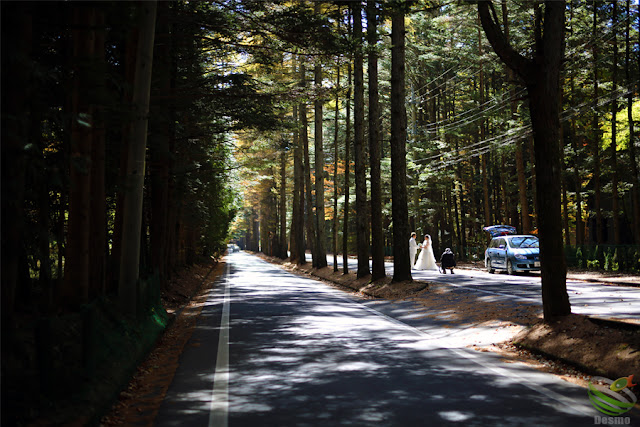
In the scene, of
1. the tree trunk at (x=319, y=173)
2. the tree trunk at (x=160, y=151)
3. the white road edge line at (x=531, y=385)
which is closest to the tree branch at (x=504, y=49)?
the white road edge line at (x=531, y=385)

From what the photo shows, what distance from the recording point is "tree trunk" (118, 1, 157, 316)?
9914 mm

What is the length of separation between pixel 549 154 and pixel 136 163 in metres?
7.18

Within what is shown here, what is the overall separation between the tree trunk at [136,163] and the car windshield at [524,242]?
67.9 ft

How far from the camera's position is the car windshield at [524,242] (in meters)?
26.8

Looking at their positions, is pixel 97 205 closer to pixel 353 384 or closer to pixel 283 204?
pixel 353 384

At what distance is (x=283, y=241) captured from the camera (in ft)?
192

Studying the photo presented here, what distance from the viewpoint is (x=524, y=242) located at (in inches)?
1062

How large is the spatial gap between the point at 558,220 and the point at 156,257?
38.8ft

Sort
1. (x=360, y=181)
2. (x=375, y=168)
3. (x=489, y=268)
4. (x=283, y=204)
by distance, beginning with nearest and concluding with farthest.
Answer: (x=375, y=168), (x=360, y=181), (x=489, y=268), (x=283, y=204)

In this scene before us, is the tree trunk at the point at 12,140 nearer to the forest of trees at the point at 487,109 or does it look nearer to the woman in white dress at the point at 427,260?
the forest of trees at the point at 487,109

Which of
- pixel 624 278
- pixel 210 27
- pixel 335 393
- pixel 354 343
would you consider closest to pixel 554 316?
pixel 354 343

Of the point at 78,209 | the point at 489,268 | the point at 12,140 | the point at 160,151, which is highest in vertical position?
the point at 160,151

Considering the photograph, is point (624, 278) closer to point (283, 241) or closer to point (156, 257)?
point (156, 257)

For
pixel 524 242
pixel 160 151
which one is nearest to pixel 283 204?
pixel 524 242
